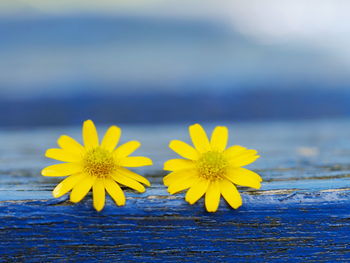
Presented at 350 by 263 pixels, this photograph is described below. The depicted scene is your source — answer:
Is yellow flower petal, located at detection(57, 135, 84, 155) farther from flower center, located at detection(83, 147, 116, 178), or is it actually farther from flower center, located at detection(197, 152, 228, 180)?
flower center, located at detection(197, 152, 228, 180)

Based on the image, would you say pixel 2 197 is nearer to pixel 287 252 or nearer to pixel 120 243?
pixel 120 243

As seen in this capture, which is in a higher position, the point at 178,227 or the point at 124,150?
the point at 124,150

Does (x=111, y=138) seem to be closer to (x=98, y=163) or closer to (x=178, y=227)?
(x=98, y=163)

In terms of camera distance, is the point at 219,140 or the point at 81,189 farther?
the point at 219,140

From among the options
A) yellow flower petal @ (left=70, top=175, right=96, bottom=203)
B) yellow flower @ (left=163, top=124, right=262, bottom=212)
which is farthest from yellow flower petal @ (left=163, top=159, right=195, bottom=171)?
yellow flower petal @ (left=70, top=175, right=96, bottom=203)

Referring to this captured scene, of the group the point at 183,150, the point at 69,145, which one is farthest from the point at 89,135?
the point at 183,150

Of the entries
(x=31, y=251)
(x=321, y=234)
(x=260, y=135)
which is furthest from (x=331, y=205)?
(x=260, y=135)
